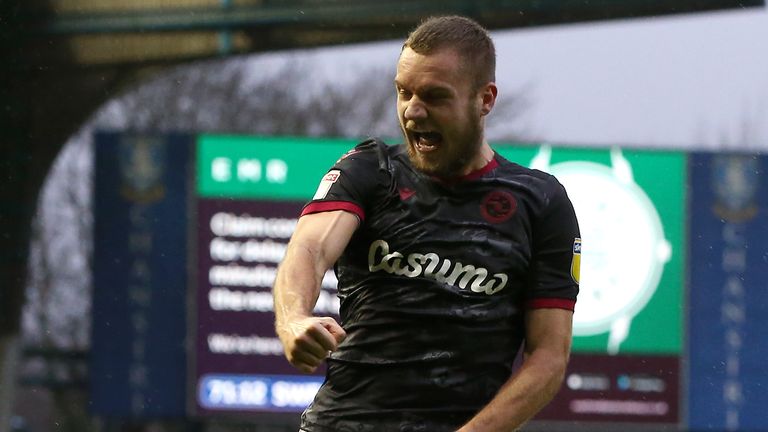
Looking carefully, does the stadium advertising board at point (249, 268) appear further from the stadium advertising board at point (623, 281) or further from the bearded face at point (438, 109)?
the bearded face at point (438, 109)

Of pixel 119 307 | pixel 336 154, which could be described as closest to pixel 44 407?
pixel 119 307

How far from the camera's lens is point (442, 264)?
2.33m

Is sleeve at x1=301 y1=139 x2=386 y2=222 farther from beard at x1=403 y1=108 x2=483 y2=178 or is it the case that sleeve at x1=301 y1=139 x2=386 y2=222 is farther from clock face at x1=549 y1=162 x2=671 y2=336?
clock face at x1=549 y1=162 x2=671 y2=336

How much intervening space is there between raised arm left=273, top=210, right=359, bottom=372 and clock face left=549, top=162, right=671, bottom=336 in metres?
2.94

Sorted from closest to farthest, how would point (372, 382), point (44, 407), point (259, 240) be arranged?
point (372, 382) < point (259, 240) < point (44, 407)

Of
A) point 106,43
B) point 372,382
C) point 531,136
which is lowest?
point 372,382

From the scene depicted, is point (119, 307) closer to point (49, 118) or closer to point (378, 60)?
point (49, 118)

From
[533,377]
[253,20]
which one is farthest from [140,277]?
[533,377]

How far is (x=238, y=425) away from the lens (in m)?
5.06

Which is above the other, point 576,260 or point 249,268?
point 249,268

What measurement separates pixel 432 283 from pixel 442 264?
30mm

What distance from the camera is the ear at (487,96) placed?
235 cm

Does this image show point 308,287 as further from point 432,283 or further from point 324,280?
point 324,280

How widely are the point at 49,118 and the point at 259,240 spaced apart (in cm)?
95
